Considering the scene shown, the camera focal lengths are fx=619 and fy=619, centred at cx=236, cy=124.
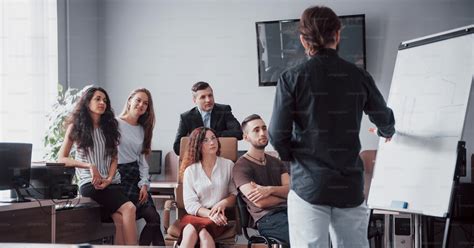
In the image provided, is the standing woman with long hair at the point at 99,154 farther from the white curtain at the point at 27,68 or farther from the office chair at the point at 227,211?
the white curtain at the point at 27,68

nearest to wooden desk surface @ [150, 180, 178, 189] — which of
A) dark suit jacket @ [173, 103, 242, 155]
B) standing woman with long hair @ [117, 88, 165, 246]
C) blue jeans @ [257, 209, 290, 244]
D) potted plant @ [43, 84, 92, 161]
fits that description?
potted plant @ [43, 84, 92, 161]

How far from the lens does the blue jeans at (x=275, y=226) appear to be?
2816 mm

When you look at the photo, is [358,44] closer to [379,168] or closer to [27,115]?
[379,168]

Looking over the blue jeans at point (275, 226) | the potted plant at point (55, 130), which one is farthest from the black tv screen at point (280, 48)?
the blue jeans at point (275, 226)

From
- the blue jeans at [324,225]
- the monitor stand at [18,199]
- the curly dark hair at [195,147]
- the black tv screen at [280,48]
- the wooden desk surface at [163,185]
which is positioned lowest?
the wooden desk surface at [163,185]

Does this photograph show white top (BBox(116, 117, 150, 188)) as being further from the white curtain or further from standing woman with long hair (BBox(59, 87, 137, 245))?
the white curtain

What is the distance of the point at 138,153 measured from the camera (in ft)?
11.7

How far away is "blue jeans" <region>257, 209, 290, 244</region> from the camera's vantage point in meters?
2.82

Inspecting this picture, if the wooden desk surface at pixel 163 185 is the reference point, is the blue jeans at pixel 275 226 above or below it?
above

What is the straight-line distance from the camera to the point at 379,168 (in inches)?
124

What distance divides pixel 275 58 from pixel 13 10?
2.15 meters

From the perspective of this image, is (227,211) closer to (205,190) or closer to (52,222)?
(205,190)

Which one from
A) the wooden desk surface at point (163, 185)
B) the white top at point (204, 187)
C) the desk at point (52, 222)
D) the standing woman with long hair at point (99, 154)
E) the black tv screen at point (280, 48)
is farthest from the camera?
the black tv screen at point (280, 48)

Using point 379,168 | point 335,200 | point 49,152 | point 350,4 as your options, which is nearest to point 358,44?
point 350,4
